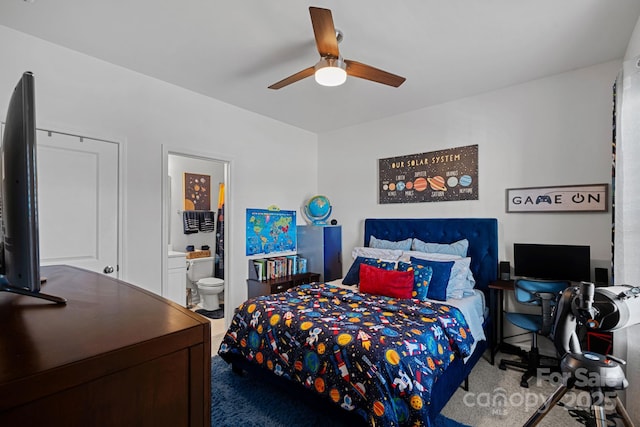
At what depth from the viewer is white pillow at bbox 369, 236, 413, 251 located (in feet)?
11.8

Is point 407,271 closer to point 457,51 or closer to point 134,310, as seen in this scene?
point 457,51

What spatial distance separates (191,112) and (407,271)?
2.76 metres

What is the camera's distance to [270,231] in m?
4.10

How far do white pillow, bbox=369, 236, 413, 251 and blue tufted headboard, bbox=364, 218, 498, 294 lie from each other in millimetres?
116

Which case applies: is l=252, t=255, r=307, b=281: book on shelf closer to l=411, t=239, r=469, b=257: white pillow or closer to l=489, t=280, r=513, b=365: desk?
l=411, t=239, r=469, b=257: white pillow

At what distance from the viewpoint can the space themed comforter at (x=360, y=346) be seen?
165cm

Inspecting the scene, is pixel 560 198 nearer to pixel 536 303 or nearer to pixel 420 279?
pixel 536 303

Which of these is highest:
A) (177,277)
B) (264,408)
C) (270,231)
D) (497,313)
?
(270,231)

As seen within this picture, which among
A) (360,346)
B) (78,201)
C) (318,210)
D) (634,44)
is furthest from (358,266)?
(634,44)

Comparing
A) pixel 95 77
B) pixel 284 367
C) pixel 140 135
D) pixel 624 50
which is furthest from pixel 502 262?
pixel 95 77

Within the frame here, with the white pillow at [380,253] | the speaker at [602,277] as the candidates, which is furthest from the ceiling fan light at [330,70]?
the speaker at [602,277]

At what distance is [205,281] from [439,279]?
3170mm

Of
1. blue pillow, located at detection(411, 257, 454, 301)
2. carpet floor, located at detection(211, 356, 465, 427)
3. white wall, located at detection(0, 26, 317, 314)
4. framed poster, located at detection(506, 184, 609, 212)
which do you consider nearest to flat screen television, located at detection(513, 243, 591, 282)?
framed poster, located at detection(506, 184, 609, 212)

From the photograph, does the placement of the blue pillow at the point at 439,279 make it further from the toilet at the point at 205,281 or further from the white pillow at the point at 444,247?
A: the toilet at the point at 205,281
